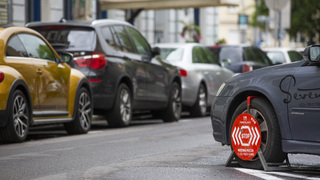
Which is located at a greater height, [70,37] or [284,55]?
[70,37]

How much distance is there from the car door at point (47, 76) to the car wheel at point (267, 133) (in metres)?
4.41

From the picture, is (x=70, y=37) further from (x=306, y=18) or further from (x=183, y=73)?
(x=306, y=18)

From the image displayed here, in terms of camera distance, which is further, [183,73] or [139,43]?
[183,73]

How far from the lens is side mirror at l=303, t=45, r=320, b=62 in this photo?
7792 mm

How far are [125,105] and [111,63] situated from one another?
1.06 m

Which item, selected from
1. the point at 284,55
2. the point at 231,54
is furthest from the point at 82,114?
the point at 284,55

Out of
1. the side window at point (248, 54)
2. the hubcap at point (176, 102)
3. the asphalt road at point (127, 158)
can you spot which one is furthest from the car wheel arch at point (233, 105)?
the side window at point (248, 54)

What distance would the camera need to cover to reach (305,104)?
7746mm

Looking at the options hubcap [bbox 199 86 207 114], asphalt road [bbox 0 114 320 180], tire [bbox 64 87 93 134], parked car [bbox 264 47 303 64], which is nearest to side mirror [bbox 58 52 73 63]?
tire [bbox 64 87 93 134]

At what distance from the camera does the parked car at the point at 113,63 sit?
13852 mm

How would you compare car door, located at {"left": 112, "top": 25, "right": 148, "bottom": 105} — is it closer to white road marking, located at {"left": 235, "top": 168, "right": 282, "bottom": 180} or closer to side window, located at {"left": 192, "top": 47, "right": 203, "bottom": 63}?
side window, located at {"left": 192, "top": 47, "right": 203, "bottom": 63}

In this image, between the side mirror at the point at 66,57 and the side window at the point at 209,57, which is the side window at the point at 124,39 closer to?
the side mirror at the point at 66,57

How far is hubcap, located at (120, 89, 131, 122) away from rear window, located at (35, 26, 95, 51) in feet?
3.84

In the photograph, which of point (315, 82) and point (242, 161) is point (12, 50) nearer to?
point (242, 161)
